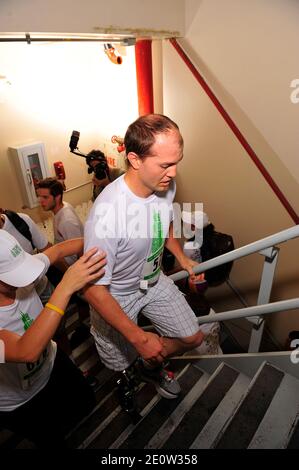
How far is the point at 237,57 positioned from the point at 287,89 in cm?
66

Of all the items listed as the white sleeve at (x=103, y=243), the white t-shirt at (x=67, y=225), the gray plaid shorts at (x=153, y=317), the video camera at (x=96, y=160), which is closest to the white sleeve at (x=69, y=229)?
the white t-shirt at (x=67, y=225)

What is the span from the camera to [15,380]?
171 cm

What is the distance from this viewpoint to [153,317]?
2135 mm

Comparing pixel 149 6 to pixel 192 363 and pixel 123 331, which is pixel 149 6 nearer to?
pixel 123 331

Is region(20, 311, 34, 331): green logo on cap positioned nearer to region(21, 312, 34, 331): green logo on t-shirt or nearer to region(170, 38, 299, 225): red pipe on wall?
region(21, 312, 34, 331): green logo on t-shirt

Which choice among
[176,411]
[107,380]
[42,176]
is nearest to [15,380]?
[176,411]

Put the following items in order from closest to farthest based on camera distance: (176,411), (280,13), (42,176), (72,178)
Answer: (176,411) → (280,13) → (42,176) → (72,178)

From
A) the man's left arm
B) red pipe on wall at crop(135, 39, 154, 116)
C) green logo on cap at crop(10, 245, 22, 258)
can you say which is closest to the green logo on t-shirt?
green logo on cap at crop(10, 245, 22, 258)

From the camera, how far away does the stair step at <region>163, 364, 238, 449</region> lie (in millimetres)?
2020

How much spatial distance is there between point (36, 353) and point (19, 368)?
15.8 inches

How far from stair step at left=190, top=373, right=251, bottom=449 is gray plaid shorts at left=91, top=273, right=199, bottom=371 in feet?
1.92

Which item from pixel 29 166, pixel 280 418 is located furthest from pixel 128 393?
pixel 29 166

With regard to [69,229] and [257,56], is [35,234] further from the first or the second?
[257,56]

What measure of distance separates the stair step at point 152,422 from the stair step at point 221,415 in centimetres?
37
